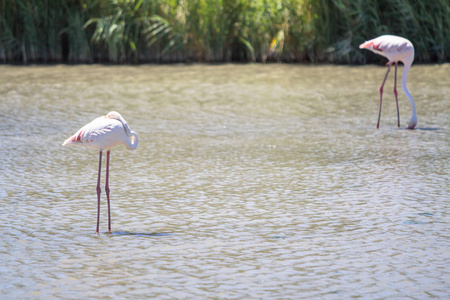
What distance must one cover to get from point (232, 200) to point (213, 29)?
8560 mm

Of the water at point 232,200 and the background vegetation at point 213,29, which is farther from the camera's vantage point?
the background vegetation at point 213,29

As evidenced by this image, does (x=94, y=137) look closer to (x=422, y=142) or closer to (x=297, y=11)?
(x=422, y=142)

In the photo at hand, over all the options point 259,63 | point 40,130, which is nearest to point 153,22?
point 259,63

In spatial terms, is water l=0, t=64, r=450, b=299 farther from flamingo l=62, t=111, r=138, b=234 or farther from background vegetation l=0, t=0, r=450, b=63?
background vegetation l=0, t=0, r=450, b=63

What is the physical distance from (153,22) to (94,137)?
948 centimetres

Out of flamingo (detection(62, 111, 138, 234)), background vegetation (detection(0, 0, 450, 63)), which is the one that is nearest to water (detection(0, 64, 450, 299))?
flamingo (detection(62, 111, 138, 234))

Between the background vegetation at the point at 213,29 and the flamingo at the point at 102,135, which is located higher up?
the background vegetation at the point at 213,29

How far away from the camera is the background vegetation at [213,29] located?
1201cm

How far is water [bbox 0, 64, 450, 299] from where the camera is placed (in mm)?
3139

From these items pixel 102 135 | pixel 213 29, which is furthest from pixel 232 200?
pixel 213 29


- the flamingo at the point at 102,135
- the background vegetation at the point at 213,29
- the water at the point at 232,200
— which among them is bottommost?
the water at the point at 232,200

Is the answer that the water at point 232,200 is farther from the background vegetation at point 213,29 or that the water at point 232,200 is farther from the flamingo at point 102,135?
the background vegetation at point 213,29

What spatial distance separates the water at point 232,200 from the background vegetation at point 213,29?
130 inches

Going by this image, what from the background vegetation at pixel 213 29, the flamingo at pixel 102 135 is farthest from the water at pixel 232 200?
the background vegetation at pixel 213 29
